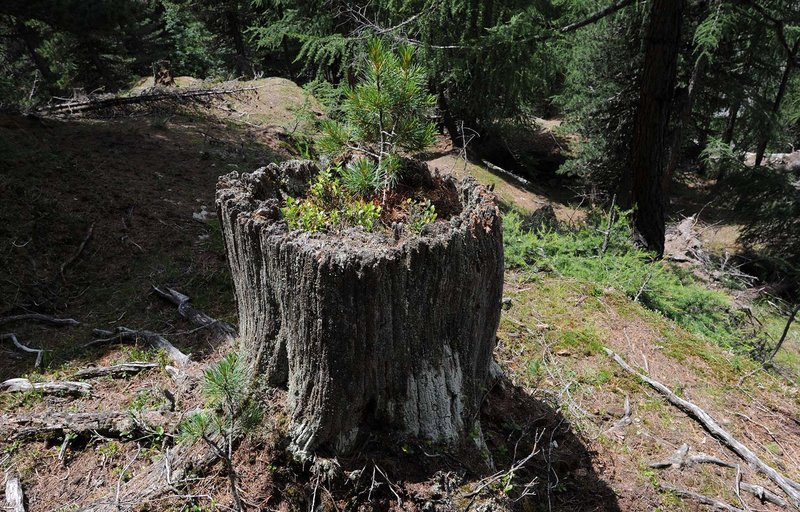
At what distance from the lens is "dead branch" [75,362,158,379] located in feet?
11.7

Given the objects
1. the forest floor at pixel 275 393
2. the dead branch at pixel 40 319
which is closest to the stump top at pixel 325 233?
the forest floor at pixel 275 393

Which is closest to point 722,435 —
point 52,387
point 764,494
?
point 764,494

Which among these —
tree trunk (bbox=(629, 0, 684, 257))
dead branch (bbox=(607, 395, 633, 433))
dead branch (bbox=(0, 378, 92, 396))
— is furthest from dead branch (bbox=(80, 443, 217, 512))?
tree trunk (bbox=(629, 0, 684, 257))

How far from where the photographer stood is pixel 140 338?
404 centimetres

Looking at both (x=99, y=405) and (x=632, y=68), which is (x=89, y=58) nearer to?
(x=99, y=405)

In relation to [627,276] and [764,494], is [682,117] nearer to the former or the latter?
[627,276]

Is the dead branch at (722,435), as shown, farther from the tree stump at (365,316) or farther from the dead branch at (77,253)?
the dead branch at (77,253)

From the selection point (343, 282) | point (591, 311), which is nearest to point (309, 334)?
point (343, 282)

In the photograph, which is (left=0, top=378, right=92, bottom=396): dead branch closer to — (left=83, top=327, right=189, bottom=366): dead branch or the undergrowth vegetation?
(left=83, top=327, right=189, bottom=366): dead branch

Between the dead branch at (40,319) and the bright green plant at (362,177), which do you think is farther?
the dead branch at (40,319)

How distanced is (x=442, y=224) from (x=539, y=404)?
184 cm

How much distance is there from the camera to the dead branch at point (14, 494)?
97.3 inches

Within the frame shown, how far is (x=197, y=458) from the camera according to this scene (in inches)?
89.3

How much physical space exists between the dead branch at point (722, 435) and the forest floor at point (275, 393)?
2.4 inches
